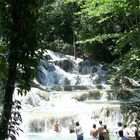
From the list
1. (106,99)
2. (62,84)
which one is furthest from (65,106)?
(62,84)

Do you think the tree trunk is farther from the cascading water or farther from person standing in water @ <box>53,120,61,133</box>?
person standing in water @ <box>53,120,61,133</box>

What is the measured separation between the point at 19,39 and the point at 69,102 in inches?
840

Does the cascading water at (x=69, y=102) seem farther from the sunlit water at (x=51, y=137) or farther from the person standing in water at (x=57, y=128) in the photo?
the person standing in water at (x=57, y=128)

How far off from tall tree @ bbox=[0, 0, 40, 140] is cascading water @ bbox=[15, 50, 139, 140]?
24.5 ft

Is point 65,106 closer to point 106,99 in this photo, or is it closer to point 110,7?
point 106,99

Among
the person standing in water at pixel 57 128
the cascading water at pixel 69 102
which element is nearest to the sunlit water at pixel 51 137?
the cascading water at pixel 69 102

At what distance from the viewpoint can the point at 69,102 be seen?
26.3m

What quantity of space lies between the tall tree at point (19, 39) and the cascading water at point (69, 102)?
7478 millimetres

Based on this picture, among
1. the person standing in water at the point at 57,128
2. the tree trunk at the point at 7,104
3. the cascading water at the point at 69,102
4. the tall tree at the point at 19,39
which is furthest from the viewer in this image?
the cascading water at the point at 69,102

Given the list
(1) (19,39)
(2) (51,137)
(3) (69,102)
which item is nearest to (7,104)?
(1) (19,39)

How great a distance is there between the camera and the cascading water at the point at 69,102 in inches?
825

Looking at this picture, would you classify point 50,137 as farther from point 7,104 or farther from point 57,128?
point 7,104

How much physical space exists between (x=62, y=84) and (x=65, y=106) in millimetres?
9795

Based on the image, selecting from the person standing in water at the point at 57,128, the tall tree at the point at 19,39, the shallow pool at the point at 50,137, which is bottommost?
the shallow pool at the point at 50,137
